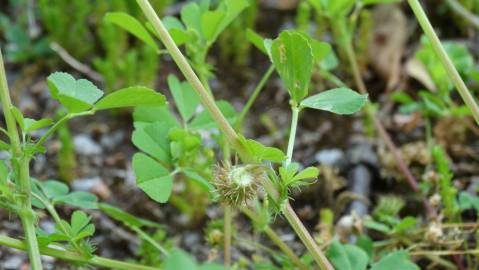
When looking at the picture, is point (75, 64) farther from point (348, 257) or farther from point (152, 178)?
point (348, 257)

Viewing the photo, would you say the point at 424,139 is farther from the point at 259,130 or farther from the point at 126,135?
the point at 126,135

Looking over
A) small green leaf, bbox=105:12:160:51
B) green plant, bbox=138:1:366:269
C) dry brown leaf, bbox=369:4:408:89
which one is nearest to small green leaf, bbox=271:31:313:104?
green plant, bbox=138:1:366:269

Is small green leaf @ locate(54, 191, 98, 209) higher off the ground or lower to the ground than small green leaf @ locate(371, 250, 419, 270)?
higher

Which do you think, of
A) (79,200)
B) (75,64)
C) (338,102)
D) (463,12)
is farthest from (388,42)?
(79,200)

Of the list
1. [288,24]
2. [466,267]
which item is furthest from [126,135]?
[466,267]

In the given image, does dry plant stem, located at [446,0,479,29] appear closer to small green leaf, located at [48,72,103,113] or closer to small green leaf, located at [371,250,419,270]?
small green leaf, located at [371,250,419,270]

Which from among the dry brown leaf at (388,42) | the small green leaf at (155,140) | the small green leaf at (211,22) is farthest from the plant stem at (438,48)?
the dry brown leaf at (388,42)
